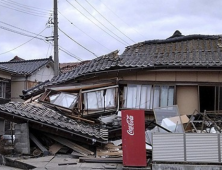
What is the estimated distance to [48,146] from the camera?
1121 cm

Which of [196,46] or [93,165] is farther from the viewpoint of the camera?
[196,46]

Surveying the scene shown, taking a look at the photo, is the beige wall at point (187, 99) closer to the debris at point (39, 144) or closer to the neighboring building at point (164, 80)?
the neighboring building at point (164, 80)

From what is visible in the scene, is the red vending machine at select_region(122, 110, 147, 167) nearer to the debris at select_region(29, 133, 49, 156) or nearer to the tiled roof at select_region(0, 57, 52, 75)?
the debris at select_region(29, 133, 49, 156)

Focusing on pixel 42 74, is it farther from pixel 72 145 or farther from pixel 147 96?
pixel 72 145

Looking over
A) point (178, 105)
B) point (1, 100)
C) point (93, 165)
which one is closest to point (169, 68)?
point (178, 105)

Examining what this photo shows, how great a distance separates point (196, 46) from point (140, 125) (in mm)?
7484

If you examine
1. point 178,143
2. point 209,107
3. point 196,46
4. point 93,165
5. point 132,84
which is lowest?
point 93,165

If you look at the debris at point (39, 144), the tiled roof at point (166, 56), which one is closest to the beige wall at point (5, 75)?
the tiled roof at point (166, 56)

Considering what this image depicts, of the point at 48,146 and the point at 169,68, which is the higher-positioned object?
the point at 169,68

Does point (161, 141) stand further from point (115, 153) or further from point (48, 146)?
point (48, 146)

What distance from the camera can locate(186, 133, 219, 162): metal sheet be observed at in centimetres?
879

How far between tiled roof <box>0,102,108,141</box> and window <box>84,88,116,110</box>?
1.07m

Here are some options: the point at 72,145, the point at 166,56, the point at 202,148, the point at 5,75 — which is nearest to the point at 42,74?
the point at 5,75

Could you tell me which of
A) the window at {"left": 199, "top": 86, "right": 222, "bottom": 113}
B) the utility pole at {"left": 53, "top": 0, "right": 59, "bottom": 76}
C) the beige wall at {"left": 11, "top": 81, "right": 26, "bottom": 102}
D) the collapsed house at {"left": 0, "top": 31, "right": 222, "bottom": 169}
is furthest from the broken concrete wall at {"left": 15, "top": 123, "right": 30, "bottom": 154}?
the beige wall at {"left": 11, "top": 81, "right": 26, "bottom": 102}
